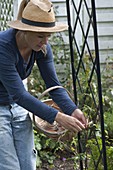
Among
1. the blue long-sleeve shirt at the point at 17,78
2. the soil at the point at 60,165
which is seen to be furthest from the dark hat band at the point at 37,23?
the soil at the point at 60,165

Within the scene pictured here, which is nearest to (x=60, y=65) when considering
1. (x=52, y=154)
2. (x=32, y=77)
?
(x=32, y=77)

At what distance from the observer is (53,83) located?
3.21 meters

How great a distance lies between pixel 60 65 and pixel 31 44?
10.4 ft

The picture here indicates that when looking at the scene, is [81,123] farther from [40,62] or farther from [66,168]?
[66,168]

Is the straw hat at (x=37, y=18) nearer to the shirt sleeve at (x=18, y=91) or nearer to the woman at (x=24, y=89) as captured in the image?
the woman at (x=24, y=89)

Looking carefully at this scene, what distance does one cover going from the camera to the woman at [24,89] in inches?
111

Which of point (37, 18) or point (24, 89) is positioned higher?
point (37, 18)

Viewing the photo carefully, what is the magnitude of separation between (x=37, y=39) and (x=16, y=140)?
0.73m

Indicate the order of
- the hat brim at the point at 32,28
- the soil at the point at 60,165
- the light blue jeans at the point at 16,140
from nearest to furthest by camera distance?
the hat brim at the point at 32,28, the light blue jeans at the point at 16,140, the soil at the point at 60,165

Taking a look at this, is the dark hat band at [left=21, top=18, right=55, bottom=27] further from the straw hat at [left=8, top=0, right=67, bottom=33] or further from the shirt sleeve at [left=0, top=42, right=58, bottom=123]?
the shirt sleeve at [left=0, top=42, right=58, bottom=123]

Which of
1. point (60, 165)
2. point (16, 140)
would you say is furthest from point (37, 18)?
point (60, 165)

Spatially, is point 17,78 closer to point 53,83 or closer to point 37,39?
point 37,39

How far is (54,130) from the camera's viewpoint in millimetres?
3295

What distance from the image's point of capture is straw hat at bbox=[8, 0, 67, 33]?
2.85m
